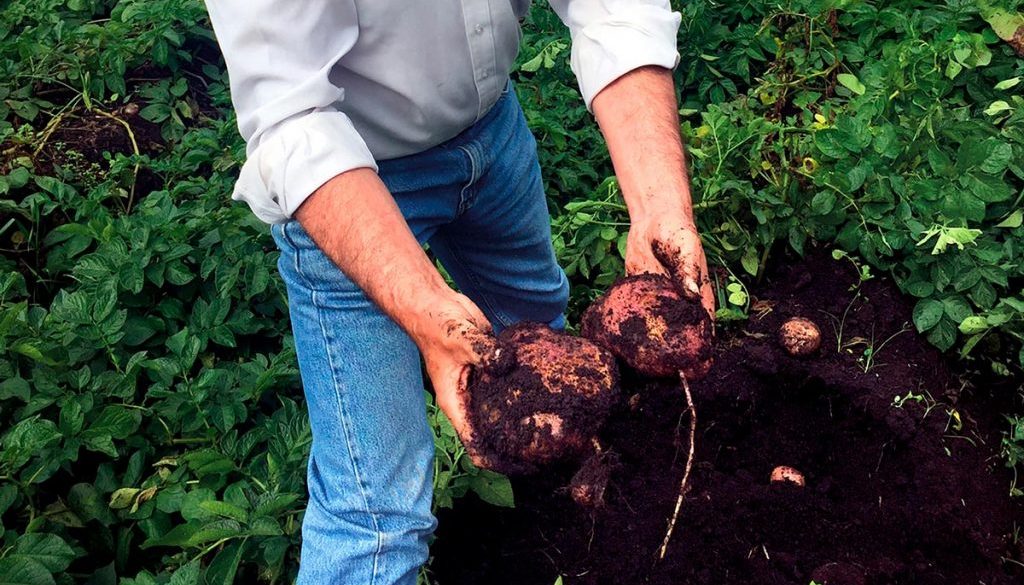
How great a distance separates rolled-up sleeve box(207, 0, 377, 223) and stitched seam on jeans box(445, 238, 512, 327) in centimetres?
79

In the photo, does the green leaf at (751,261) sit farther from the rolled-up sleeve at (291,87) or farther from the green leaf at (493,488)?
the rolled-up sleeve at (291,87)

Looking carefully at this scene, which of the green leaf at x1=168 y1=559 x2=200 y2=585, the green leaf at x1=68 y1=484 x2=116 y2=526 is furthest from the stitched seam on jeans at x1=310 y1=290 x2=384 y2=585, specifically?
the green leaf at x1=68 y1=484 x2=116 y2=526

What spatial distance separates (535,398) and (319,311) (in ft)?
1.71

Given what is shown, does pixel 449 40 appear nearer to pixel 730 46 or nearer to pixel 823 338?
pixel 823 338

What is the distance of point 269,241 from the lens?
2.85m

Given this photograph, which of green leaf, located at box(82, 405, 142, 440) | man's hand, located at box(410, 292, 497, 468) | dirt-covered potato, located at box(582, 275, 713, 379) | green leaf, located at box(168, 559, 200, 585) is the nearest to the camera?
man's hand, located at box(410, 292, 497, 468)

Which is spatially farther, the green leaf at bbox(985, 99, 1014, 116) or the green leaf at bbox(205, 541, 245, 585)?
the green leaf at bbox(985, 99, 1014, 116)

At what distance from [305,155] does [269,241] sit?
4.31 ft

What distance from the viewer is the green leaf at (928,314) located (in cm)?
245

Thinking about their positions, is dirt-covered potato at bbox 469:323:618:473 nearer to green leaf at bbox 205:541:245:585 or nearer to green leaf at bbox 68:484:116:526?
green leaf at bbox 205:541:245:585

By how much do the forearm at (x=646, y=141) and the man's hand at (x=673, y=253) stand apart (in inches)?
1.1

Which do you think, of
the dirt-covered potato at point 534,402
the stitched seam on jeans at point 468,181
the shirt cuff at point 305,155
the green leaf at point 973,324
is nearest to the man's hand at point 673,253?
the dirt-covered potato at point 534,402

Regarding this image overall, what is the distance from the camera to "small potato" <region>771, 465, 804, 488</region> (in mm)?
2201

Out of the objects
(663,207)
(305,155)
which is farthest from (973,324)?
(305,155)
